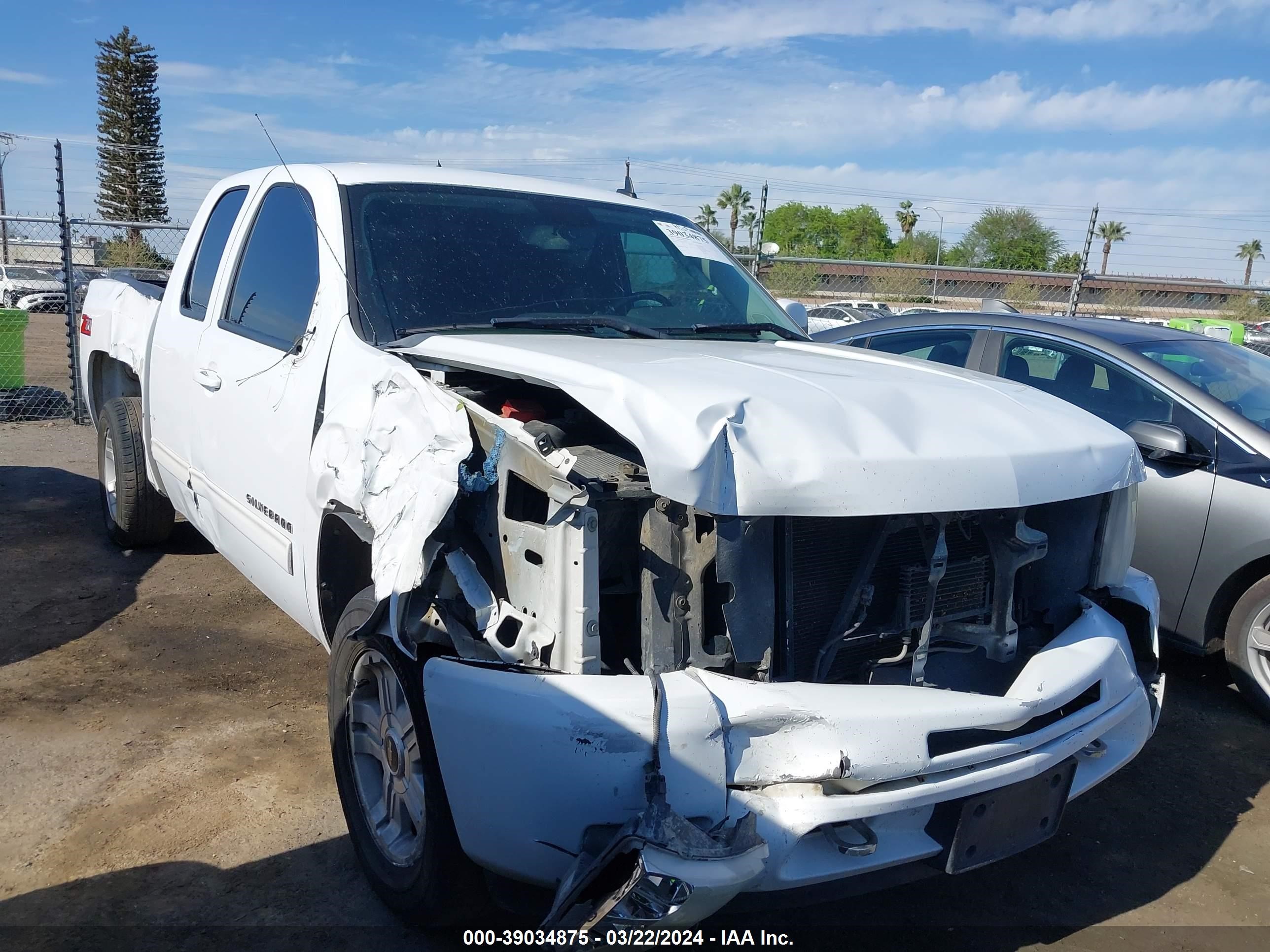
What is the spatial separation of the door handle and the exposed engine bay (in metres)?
1.38

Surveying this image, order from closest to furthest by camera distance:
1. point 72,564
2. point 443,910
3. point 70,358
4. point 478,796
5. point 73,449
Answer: point 478,796 < point 443,910 < point 72,564 < point 73,449 < point 70,358

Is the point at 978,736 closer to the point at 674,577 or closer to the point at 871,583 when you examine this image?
the point at 871,583

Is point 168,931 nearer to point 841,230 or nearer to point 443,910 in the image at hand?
point 443,910

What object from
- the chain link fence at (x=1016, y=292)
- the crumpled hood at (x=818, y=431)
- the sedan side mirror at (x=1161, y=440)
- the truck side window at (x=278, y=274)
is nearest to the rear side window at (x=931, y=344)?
the sedan side mirror at (x=1161, y=440)

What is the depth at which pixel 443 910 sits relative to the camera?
246cm

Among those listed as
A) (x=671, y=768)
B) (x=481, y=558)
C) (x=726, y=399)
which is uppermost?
(x=726, y=399)

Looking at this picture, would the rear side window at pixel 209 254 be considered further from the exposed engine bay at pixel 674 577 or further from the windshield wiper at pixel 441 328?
the exposed engine bay at pixel 674 577

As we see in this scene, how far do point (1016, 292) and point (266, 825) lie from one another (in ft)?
62.7

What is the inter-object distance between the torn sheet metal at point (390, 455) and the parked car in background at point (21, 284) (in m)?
25.3

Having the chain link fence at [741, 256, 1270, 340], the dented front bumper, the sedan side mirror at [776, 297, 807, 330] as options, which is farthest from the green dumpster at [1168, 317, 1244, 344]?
the dented front bumper

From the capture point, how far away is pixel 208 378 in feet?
12.8

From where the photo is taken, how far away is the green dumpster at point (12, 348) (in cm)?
975

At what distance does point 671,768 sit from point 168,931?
5.03 ft

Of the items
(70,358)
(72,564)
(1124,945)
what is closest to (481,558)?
(1124,945)
